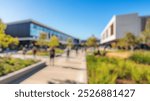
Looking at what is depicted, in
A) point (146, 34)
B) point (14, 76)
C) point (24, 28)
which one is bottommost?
point (14, 76)

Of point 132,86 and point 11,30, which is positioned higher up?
point 11,30

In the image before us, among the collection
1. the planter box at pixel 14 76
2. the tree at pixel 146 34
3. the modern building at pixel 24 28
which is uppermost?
the tree at pixel 146 34

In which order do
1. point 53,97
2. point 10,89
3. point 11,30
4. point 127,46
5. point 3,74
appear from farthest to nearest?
point 127,46 → point 11,30 → point 3,74 → point 10,89 → point 53,97

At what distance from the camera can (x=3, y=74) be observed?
269 inches

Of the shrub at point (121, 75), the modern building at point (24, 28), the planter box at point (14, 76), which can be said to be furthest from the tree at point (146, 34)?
the modern building at point (24, 28)

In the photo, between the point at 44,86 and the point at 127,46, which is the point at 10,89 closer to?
the point at 44,86

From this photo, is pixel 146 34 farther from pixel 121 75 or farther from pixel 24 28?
pixel 24 28

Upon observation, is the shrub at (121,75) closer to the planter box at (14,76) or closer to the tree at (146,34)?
the planter box at (14,76)

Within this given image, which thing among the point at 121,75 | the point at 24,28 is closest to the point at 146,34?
the point at 121,75

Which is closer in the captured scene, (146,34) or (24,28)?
(24,28)

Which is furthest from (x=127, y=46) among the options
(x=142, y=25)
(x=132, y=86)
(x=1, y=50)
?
(x=132, y=86)

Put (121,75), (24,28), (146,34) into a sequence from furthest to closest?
1. (146,34)
2. (24,28)
3. (121,75)

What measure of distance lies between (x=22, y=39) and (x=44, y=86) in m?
2.68

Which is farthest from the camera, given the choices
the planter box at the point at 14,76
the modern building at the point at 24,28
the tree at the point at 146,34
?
the tree at the point at 146,34
